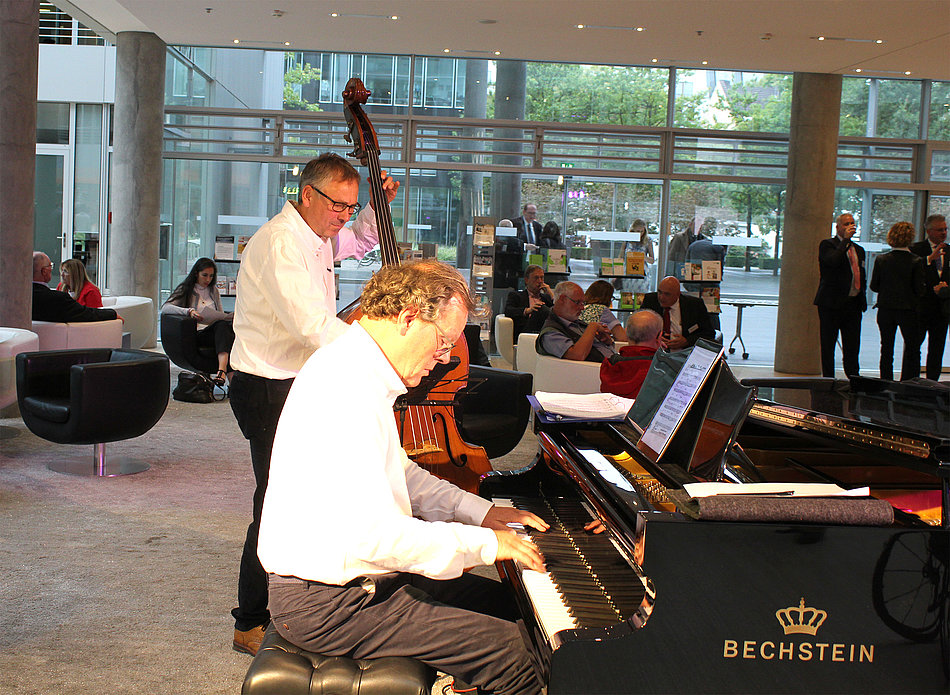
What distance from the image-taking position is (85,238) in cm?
1186

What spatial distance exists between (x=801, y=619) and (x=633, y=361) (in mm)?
3303

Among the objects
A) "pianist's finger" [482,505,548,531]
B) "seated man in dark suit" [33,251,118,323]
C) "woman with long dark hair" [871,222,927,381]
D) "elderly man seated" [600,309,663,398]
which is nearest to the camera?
"pianist's finger" [482,505,548,531]

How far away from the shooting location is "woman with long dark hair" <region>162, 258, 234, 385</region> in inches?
308

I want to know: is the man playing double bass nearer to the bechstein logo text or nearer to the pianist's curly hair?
the pianist's curly hair

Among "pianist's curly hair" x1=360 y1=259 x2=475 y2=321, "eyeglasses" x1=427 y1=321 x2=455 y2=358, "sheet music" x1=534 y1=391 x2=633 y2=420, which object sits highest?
"pianist's curly hair" x1=360 y1=259 x2=475 y2=321

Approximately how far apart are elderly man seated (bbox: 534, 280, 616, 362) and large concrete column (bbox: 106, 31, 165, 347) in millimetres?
5688

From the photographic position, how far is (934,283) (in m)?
9.49

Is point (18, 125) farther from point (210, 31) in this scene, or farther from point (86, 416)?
point (210, 31)

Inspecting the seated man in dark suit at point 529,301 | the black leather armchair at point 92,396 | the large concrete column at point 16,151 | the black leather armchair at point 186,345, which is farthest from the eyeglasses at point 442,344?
the seated man in dark suit at point 529,301

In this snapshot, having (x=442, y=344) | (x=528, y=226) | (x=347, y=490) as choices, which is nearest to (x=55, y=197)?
(x=528, y=226)

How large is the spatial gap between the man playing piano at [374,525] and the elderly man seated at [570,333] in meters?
4.40

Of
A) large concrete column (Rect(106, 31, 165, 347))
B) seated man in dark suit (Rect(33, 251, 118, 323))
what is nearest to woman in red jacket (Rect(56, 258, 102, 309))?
seated man in dark suit (Rect(33, 251, 118, 323))

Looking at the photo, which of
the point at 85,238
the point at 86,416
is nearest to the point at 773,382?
the point at 86,416

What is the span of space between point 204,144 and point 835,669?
10988 millimetres
